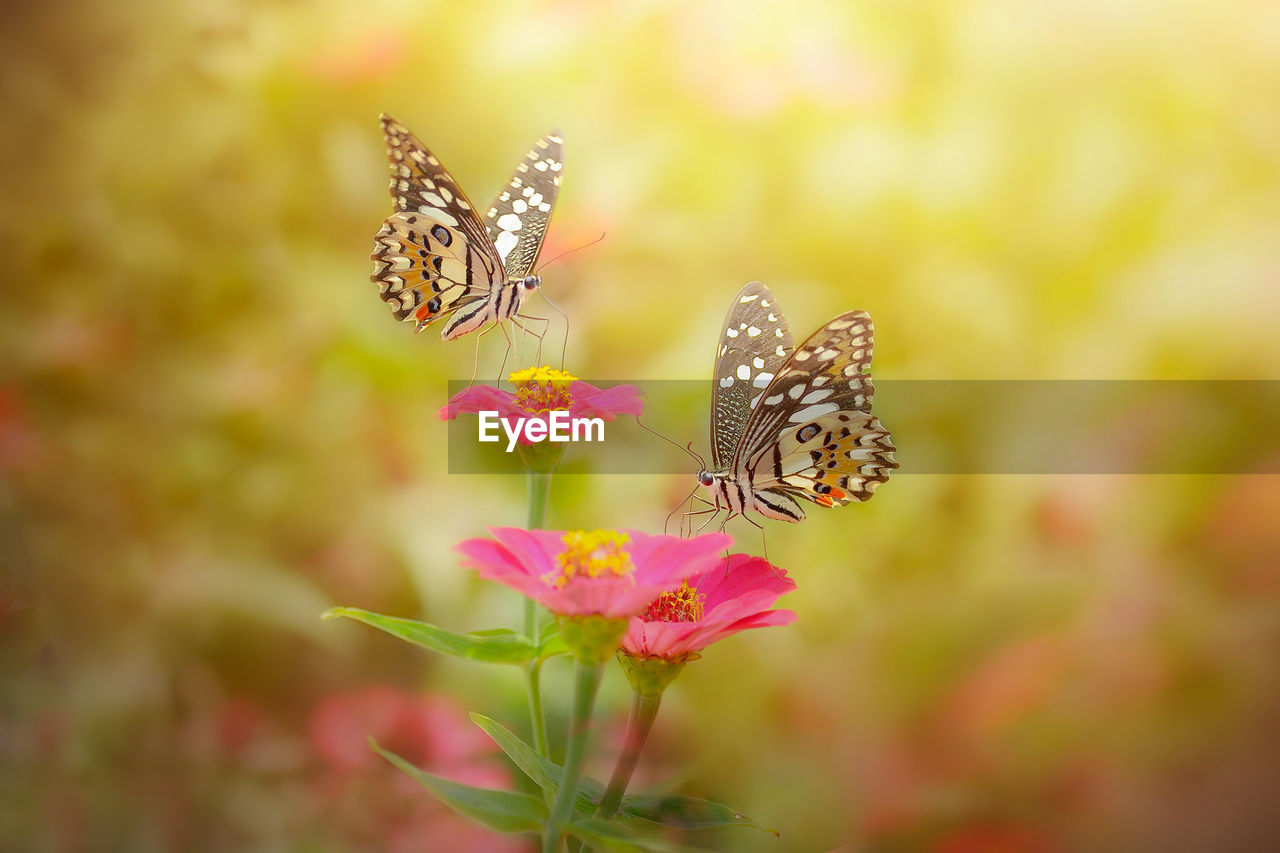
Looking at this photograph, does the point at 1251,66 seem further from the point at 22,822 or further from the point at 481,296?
the point at 22,822

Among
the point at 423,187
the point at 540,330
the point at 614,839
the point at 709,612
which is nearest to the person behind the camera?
the point at 614,839

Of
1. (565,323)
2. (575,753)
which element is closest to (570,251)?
(565,323)

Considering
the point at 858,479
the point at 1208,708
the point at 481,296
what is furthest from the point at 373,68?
the point at 1208,708

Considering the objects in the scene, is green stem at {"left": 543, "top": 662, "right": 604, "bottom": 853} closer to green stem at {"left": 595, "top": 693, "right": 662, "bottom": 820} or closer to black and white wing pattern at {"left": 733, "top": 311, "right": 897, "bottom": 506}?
green stem at {"left": 595, "top": 693, "right": 662, "bottom": 820}

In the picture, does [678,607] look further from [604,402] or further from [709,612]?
[604,402]

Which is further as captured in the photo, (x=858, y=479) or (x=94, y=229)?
(x=94, y=229)

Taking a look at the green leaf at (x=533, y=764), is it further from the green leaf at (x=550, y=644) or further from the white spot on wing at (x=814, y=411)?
the white spot on wing at (x=814, y=411)
